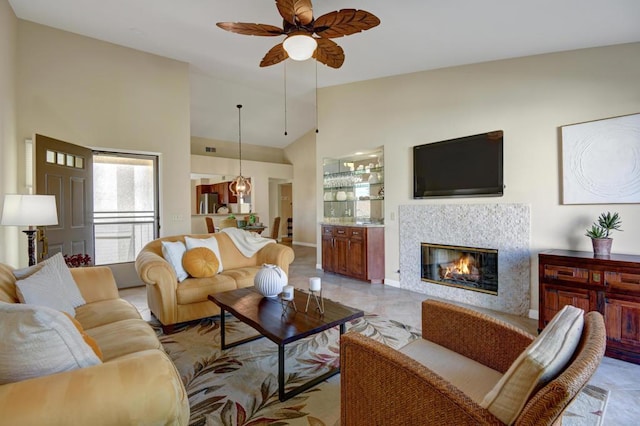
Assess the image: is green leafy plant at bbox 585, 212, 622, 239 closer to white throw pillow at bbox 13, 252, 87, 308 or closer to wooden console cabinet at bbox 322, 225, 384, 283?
wooden console cabinet at bbox 322, 225, 384, 283

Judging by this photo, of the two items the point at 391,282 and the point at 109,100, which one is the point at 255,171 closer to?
the point at 109,100

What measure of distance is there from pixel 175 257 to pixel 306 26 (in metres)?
2.58

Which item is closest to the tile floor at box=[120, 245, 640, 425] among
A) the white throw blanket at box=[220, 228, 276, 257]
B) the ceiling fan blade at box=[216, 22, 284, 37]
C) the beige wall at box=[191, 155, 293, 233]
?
the white throw blanket at box=[220, 228, 276, 257]

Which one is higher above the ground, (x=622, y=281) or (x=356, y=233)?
(x=356, y=233)

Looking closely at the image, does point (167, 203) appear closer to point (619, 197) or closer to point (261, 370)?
point (261, 370)

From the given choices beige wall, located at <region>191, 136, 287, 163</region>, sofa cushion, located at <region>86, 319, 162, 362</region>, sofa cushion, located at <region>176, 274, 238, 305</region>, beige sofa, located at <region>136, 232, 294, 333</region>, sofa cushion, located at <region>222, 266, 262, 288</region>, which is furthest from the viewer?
beige wall, located at <region>191, 136, 287, 163</region>

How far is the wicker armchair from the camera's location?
2.81ft

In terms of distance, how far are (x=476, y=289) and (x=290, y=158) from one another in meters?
7.64

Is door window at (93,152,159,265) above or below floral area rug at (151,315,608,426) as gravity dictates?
above

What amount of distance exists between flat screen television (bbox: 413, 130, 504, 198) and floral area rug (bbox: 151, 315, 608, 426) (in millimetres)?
1923

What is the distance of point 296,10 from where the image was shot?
7.67 ft

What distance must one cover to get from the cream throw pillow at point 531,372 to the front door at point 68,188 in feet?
14.8

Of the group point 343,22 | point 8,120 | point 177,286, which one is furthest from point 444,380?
point 8,120

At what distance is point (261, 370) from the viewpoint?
2.36 m
